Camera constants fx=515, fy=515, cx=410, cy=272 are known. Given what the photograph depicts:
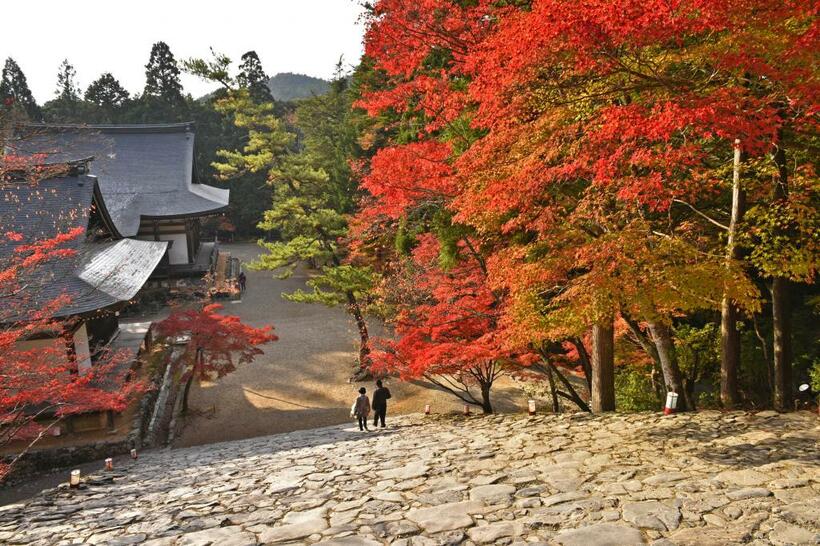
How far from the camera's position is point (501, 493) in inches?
216

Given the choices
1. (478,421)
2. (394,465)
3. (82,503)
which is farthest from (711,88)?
(82,503)

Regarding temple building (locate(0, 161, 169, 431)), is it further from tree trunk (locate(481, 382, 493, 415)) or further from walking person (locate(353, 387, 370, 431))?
tree trunk (locate(481, 382, 493, 415))

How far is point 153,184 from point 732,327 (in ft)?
99.8

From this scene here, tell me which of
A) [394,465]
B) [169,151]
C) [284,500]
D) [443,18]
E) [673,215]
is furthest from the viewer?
[169,151]

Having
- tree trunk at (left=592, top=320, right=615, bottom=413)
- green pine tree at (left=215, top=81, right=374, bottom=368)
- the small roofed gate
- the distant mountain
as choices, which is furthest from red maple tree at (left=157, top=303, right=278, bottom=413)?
the distant mountain

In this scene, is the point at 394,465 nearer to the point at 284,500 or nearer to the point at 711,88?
the point at 284,500

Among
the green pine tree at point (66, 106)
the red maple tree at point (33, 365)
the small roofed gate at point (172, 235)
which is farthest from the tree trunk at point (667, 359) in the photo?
the green pine tree at point (66, 106)

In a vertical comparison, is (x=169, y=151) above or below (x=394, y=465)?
above

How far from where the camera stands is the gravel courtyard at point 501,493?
4.50 m

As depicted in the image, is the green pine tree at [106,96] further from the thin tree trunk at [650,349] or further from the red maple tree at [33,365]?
the thin tree trunk at [650,349]

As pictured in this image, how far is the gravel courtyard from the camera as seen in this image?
450cm

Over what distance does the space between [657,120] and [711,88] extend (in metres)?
1.38

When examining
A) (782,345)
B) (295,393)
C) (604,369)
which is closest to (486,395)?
(604,369)

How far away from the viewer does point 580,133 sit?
8.64 m
